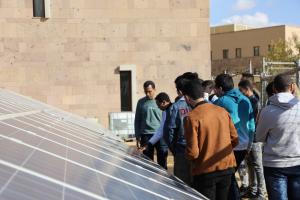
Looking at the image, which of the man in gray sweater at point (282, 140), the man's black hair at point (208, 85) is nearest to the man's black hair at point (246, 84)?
the man's black hair at point (208, 85)

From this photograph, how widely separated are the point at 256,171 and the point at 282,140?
2.38 meters

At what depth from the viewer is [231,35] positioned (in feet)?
173

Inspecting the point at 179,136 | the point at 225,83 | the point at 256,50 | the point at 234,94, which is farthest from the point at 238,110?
the point at 256,50

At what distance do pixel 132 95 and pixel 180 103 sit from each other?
833 centimetres

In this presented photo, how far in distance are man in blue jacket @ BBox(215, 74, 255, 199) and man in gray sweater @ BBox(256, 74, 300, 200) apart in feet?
3.22

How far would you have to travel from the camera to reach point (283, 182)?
4359 mm

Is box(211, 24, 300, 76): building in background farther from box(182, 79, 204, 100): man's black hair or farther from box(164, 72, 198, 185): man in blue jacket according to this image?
box(182, 79, 204, 100): man's black hair

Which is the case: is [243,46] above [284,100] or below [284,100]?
above

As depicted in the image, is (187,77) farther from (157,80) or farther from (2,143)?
(157,80)

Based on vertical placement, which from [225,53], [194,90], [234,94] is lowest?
[234,94]

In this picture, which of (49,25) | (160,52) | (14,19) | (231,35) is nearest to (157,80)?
(160,52)

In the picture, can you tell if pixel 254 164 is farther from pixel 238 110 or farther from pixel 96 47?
pixel 96 47

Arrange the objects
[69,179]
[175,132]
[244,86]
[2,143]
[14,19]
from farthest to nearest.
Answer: [14,19]
[244,86]
[175,132]
[2,143]
[69,179]

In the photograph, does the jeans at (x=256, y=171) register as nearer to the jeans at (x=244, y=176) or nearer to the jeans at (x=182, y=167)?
the jeans at (x=244, y=176)
